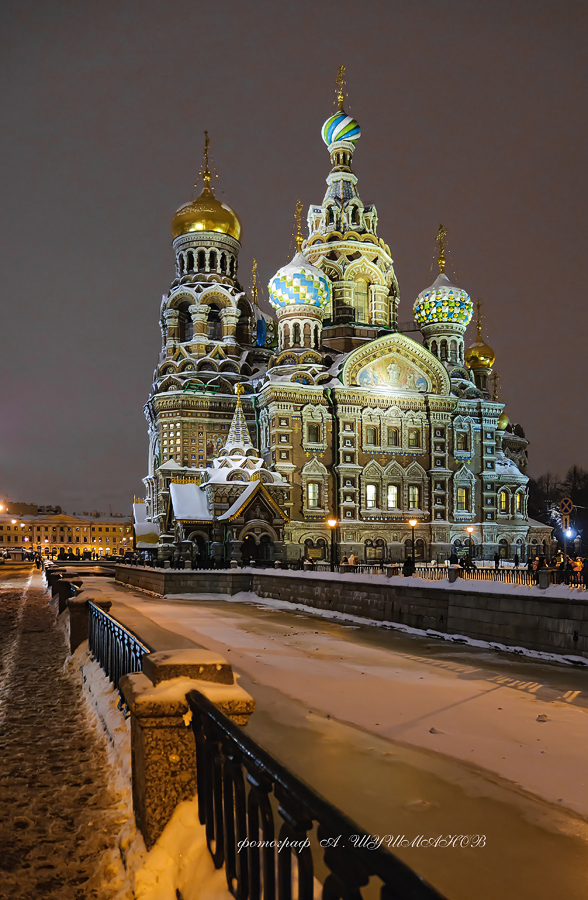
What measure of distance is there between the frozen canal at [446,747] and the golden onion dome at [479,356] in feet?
141

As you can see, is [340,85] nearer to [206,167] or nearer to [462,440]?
[206,167]

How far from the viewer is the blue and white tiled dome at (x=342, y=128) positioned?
5225cm

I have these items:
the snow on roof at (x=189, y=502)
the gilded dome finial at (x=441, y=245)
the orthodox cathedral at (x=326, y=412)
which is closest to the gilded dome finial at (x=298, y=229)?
the orthodox cathedral at (x=326, y=412)

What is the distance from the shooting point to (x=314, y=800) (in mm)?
2531

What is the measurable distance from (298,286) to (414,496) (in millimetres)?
15160

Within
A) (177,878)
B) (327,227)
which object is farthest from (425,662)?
(327,227)

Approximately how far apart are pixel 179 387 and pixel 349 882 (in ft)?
149

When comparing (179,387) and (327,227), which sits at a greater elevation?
(327,227)

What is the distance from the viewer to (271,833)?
283 cm

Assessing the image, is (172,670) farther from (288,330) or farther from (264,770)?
(288,330)

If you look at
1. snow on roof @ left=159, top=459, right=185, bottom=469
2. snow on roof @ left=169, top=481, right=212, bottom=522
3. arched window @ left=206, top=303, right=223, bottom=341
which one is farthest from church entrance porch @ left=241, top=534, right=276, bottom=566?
arched window @ left=206, top=303, right=223, bottom=341

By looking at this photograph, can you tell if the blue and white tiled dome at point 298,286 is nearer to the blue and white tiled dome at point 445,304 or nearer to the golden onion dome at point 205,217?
the golden onion dome at point 205,217

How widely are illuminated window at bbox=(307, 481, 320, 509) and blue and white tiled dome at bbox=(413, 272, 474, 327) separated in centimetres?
1665

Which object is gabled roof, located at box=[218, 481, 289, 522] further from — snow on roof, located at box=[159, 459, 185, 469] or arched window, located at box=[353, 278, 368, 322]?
arched window, located at box=[353, 278, 368, 322]
